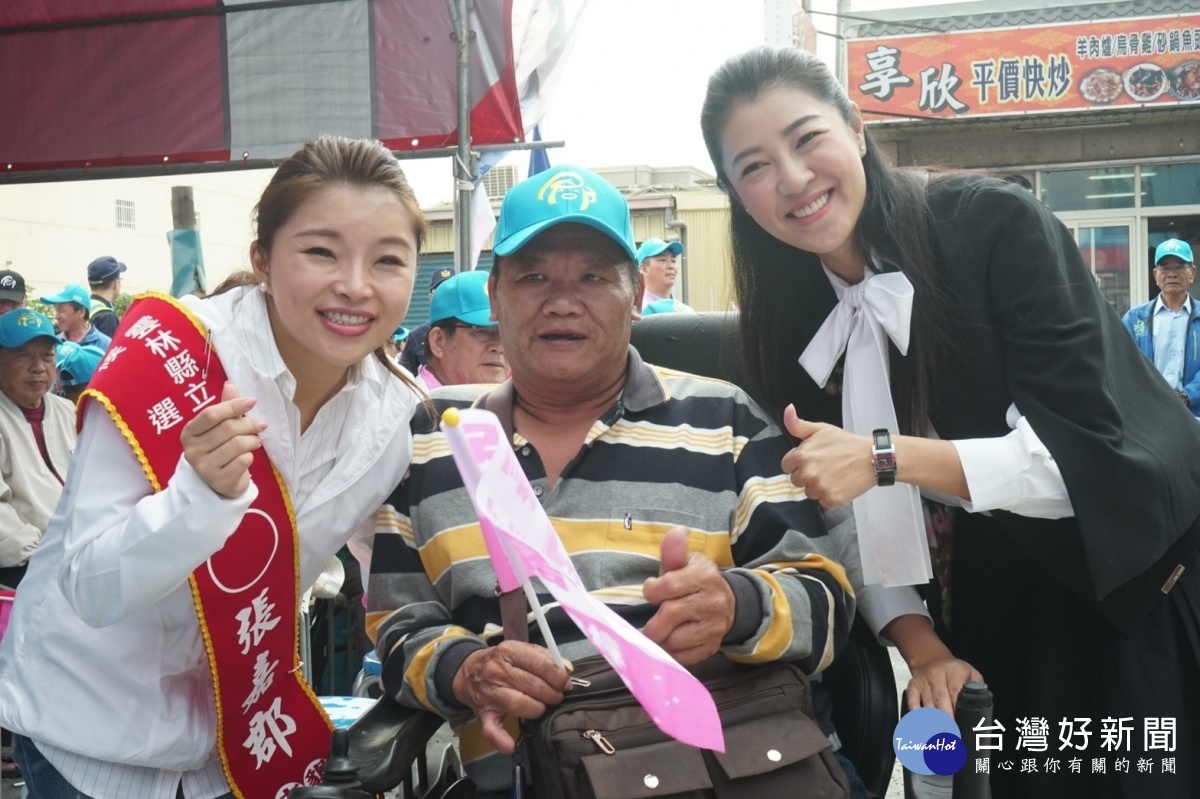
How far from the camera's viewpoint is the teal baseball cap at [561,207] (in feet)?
6.33

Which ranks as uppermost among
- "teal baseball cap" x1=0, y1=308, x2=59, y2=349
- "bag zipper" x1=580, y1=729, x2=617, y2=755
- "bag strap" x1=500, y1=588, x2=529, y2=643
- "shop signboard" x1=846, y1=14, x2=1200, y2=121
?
"shop signboard" x1=846, y1=14, x2=1200, y2=121

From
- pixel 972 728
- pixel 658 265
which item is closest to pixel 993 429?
pixel 972 728

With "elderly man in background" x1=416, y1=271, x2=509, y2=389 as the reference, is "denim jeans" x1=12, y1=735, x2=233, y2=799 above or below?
below

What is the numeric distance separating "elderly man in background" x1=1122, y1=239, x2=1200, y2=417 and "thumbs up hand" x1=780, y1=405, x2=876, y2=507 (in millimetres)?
6943

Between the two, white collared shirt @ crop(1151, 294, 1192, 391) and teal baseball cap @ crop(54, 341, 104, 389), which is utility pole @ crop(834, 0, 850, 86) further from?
teal baseball cap @ crop(54, 341, 104, 389)

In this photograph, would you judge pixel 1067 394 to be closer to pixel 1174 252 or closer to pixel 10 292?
pixel 10 292

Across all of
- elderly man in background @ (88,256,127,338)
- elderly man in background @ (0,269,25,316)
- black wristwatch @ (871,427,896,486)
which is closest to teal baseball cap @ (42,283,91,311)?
elderly man in background @ (88,256,127,338)

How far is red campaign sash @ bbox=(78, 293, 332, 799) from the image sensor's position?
63.5 inches

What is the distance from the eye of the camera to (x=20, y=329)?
4.27 metres

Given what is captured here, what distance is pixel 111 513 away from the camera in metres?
1.57

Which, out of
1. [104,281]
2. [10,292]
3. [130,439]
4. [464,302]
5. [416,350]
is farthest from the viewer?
[104,281]

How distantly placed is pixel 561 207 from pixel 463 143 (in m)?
2.53

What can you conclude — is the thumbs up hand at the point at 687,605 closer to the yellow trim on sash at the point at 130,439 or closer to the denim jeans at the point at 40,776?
the yellow trim on sash at the point at 130,439

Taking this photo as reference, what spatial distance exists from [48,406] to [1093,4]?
10.4 meters
